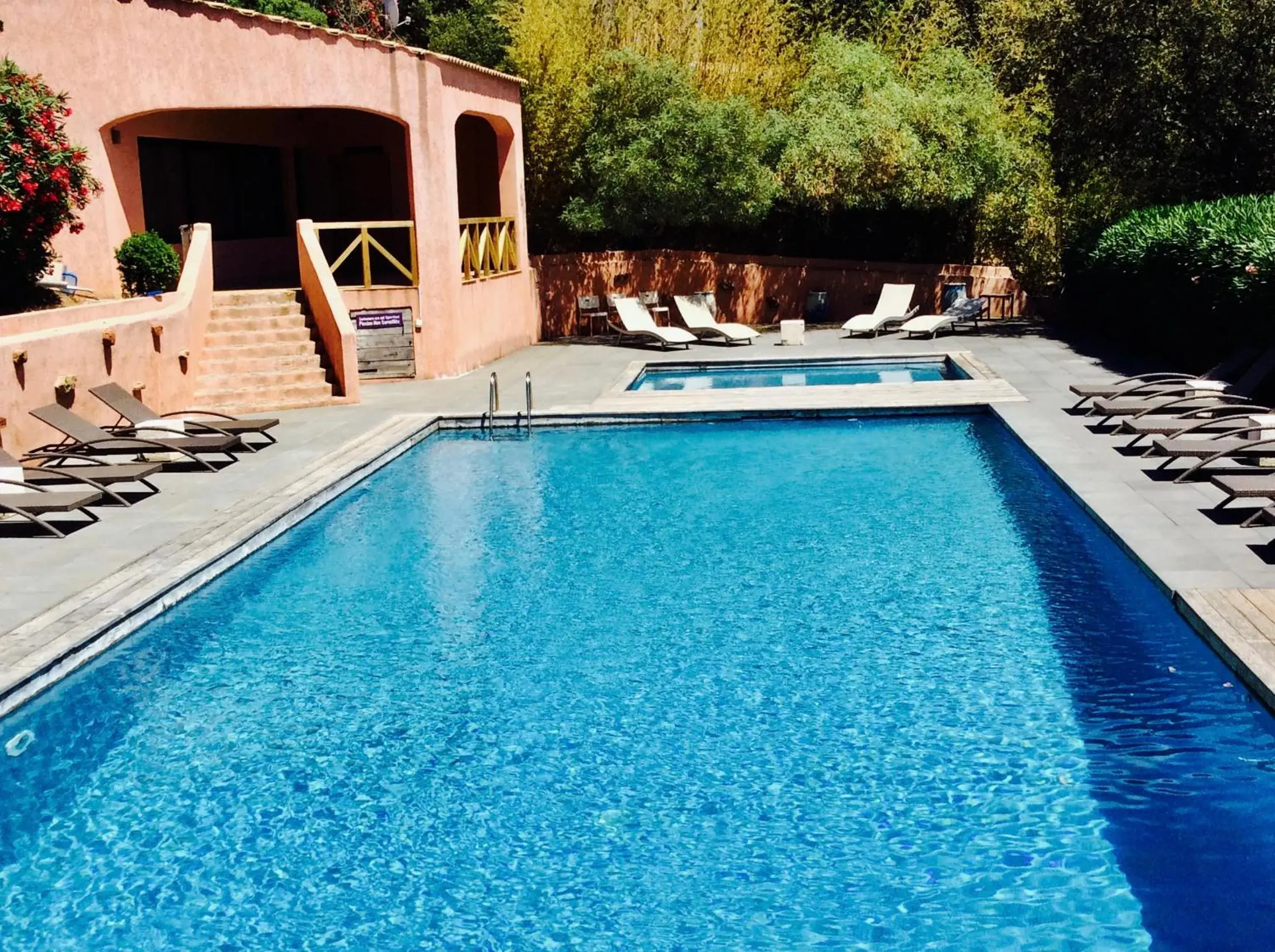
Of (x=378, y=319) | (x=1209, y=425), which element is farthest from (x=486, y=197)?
(x=1209, y=425)

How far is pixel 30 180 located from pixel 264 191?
992 centimetres

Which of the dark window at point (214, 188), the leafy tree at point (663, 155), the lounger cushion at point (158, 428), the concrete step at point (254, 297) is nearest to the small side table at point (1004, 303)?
the leafy tree at point (663, 155)

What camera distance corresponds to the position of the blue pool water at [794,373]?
2038 centimetres

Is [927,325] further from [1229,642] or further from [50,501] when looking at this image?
[1229,642]

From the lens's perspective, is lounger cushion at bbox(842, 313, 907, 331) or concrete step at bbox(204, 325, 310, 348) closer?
concrete step at bbox(204, 325, 310, 348)

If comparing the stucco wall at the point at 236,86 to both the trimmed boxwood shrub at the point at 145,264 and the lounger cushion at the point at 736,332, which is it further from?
the lounger cushion at the point at 736,332

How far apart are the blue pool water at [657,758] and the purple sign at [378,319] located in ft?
27.3

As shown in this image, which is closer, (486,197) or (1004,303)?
(486,197)

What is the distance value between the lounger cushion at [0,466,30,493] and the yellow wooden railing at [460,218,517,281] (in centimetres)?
966

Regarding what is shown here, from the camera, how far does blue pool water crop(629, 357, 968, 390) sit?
20.4 m

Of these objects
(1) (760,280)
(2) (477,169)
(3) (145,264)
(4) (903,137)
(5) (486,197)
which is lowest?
(1) (760,280)

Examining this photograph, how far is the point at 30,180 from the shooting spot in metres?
14.0

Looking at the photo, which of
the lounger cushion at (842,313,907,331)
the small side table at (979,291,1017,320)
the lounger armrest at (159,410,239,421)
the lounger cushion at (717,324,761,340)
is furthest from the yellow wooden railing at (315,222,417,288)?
the small side table at (979,291,1017,320)

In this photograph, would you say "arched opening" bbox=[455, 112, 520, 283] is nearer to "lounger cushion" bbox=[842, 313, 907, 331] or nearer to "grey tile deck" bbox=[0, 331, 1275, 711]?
"grey tile deck" bbox=[0, 331, 1275, 711]
